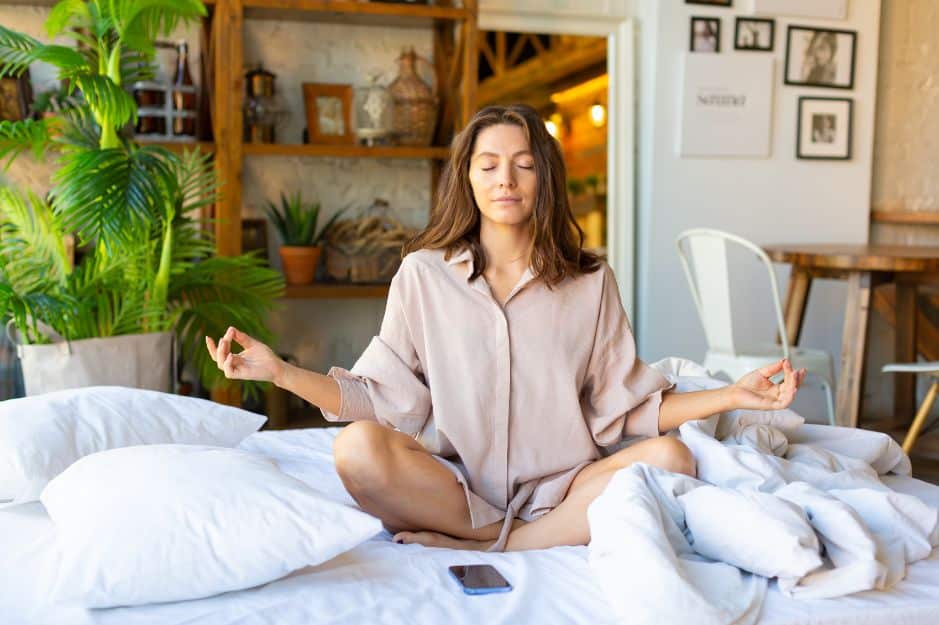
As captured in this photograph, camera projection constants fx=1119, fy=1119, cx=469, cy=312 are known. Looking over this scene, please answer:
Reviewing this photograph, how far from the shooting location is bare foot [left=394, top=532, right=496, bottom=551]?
6.17ft

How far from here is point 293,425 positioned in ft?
14.0

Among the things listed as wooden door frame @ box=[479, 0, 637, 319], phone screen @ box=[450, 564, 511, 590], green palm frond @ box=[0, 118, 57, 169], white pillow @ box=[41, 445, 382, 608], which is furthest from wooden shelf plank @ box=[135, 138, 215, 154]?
phone screen @ box=[450, 564, 511, 590]

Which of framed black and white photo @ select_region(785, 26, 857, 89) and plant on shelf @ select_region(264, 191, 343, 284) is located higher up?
framed black and white photo @ select_region(785, 26, 857, 89)

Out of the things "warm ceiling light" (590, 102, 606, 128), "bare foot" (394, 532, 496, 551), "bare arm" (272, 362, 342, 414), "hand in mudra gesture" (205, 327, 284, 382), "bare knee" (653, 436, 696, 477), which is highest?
"warm ceiling light" (590, 102, 606, 128)

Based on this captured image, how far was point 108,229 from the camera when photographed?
3.20 m

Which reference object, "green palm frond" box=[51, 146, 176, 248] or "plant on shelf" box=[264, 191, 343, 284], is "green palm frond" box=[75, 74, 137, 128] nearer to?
"green palm frond" box=[51, 146, 176, 248]

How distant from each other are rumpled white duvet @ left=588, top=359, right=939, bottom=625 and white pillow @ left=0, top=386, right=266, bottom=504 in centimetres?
90

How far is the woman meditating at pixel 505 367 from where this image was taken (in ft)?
6.56

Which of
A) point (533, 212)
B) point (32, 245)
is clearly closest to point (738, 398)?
point (533, 212)

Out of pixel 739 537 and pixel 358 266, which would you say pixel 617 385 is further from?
pixel 358 266

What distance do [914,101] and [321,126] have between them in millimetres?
2780

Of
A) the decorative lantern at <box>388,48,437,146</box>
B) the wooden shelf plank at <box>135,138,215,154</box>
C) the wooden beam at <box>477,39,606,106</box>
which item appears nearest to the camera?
the wooden shelf plank at <box>135,138,215,154</box>

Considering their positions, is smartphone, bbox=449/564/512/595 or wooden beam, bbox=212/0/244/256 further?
wooden beam, bbox=212/0/244/256

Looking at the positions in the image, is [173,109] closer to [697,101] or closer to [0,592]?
[697,101]
